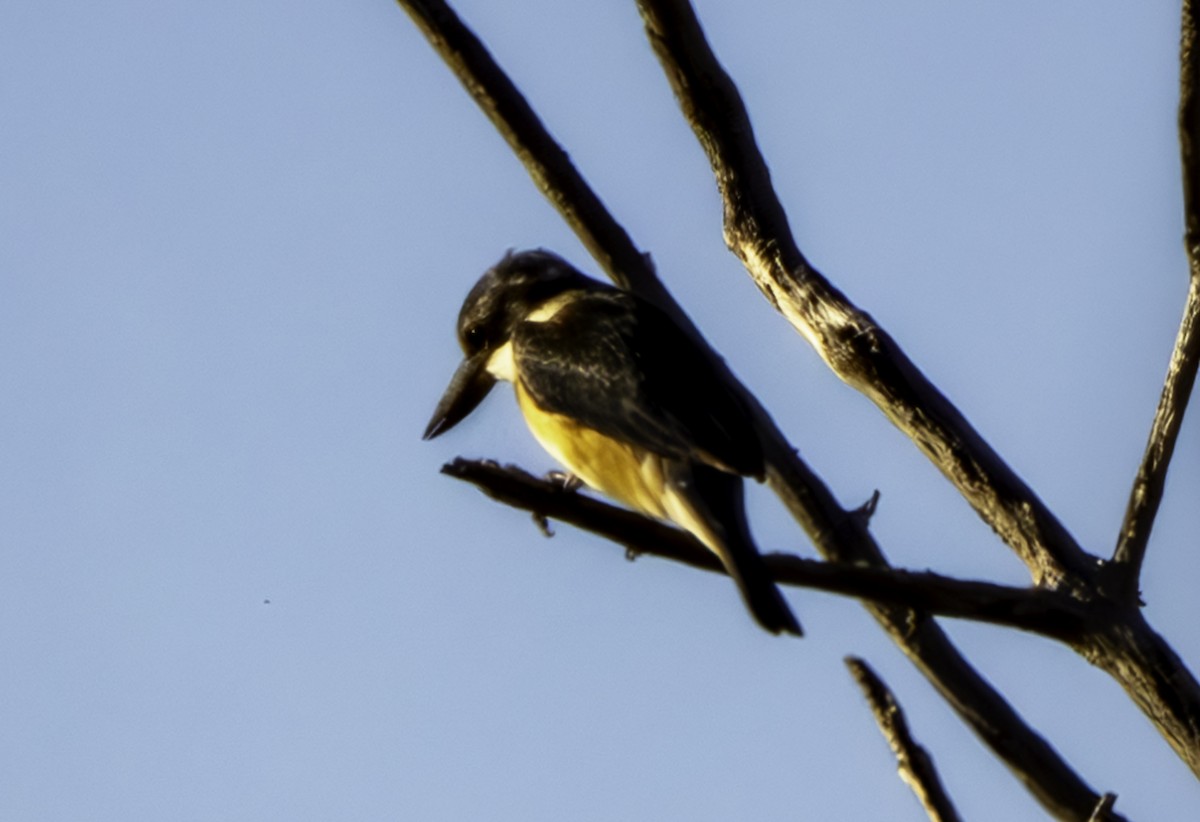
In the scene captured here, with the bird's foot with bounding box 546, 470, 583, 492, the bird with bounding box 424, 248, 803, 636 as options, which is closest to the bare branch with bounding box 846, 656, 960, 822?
the bird with bounding box 424, 248, 803, 636

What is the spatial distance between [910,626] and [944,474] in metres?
0.44

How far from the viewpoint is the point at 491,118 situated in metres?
4.67

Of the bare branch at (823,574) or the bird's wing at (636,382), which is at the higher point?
the bird's wing at (636,382)

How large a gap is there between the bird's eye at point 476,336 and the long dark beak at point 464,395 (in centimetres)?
3

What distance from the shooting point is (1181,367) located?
13.4 ft

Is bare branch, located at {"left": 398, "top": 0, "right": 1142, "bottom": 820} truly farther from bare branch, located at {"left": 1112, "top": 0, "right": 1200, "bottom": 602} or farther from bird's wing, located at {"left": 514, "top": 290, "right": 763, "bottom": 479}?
bare branch, located at {"left": 1112, "top": 0, "right": 1200, "bottom": 602}

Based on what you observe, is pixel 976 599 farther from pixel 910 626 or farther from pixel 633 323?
pixel 633 323

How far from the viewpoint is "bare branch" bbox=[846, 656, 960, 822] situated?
329 cm

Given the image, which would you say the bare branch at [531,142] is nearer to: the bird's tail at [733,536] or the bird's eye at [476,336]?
the bird's tail at [733,536]

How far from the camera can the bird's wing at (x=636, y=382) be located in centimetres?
457

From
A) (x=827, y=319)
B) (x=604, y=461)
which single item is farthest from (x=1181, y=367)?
(x=604, y=461)

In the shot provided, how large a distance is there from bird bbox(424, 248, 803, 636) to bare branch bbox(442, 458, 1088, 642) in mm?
277

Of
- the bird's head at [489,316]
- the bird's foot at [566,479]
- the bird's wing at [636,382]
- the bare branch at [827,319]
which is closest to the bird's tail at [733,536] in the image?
the bird's wing at [636,382]

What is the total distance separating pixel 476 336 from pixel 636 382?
1.34 meters
